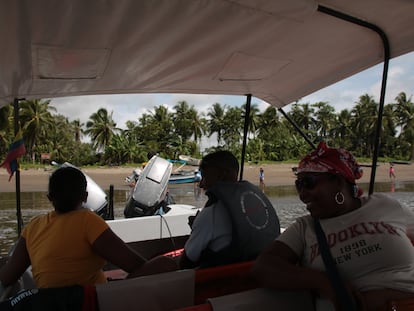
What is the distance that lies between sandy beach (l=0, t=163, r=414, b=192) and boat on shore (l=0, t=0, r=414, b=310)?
2119 centimetres

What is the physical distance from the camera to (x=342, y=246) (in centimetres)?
149

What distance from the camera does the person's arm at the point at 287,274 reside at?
144 cm

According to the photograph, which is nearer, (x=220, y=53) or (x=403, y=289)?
(x=403, y=289)

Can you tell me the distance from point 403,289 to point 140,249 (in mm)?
3405

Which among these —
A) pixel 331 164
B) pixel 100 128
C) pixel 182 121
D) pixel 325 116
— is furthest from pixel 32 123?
pixel 331 164

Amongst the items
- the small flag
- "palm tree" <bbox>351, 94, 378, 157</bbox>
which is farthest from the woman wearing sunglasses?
"palm tree" <bbox>351, 94, 378, 157</bbox>

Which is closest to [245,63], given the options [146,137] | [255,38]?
[255,38]

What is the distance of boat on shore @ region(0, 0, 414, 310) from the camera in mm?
1673

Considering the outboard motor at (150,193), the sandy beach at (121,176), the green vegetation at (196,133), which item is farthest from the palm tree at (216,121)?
the outboard motor at (150,193)

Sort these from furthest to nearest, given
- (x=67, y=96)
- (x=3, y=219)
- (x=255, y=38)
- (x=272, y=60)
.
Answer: (x=3, y=219)
(x=67, y=96)
(x=272, y=60)
(x=255, y=38)

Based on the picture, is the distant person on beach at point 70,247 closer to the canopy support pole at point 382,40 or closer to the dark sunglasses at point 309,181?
the dark sunglasses at point 309,181

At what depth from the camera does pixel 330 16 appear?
2.35m

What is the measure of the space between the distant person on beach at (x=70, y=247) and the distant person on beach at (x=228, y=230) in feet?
0.54

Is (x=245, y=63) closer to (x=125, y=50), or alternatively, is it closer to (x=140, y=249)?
(x=125, y=50)
